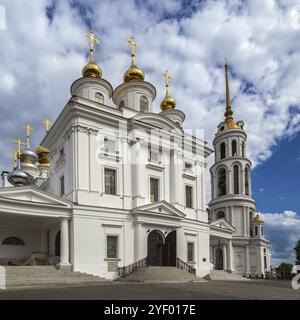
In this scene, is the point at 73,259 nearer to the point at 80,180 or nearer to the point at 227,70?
the point at 80,180

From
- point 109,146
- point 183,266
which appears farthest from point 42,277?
point 183,266

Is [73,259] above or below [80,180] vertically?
below

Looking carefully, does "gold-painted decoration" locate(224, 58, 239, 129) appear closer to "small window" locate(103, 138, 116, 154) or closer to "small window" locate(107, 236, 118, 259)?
"small window" locate(103, 138, 116, 154)

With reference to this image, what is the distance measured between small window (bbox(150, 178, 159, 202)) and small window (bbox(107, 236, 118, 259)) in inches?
159

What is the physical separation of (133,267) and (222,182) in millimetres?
29191

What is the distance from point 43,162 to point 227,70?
33.0 m

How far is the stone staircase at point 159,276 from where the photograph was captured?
Result: 1956cm

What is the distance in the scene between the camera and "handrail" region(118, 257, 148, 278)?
2106 centimetres

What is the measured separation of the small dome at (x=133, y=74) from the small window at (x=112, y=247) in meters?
13.7

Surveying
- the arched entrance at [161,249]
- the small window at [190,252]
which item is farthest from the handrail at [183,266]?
the small window at [190,252]

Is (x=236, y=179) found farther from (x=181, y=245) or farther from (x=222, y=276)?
(x=181, y=245)

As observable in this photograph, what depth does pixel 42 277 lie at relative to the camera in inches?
672

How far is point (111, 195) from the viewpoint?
22156 mm
